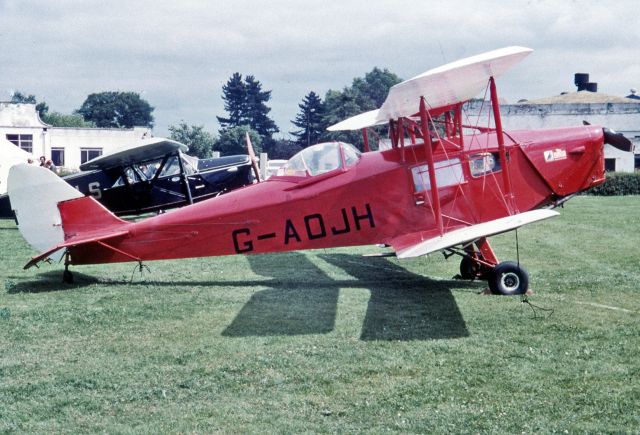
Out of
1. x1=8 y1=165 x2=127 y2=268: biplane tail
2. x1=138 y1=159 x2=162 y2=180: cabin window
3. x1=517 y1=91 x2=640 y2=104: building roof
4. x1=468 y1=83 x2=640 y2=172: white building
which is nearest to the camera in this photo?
x1=8 y1=165 x2=127 y2=268: biplane tail

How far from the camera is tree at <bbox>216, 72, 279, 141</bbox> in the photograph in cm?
10244

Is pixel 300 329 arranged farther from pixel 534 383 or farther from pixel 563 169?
pixel 563 169

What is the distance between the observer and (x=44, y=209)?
366 inches

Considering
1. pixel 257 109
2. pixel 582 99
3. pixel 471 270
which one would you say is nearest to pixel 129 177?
pixel 471 270

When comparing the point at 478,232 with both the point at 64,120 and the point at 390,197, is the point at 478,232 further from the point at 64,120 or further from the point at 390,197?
the point at 64,120

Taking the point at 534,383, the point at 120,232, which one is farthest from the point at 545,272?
the point at 120,232

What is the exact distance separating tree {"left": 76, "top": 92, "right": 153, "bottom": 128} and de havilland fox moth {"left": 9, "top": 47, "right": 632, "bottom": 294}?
122 m

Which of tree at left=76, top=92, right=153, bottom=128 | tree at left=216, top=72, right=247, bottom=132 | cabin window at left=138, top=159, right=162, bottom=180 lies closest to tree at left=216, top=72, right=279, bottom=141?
tree at left=216, top=72, right=247, bottom=132

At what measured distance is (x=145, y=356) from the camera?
599 centimetres

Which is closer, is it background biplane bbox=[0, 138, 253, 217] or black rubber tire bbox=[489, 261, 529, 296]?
black rubber tire bbox=[489, 261, 529, 296]

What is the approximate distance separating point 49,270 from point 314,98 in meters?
79.8

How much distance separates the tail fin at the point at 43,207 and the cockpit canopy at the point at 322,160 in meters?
2.98

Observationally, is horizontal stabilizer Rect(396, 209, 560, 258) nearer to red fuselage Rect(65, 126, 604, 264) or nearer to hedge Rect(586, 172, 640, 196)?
red fuselage Rect(65, 126, 604, 264)

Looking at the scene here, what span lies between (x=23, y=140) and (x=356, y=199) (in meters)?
51.6
